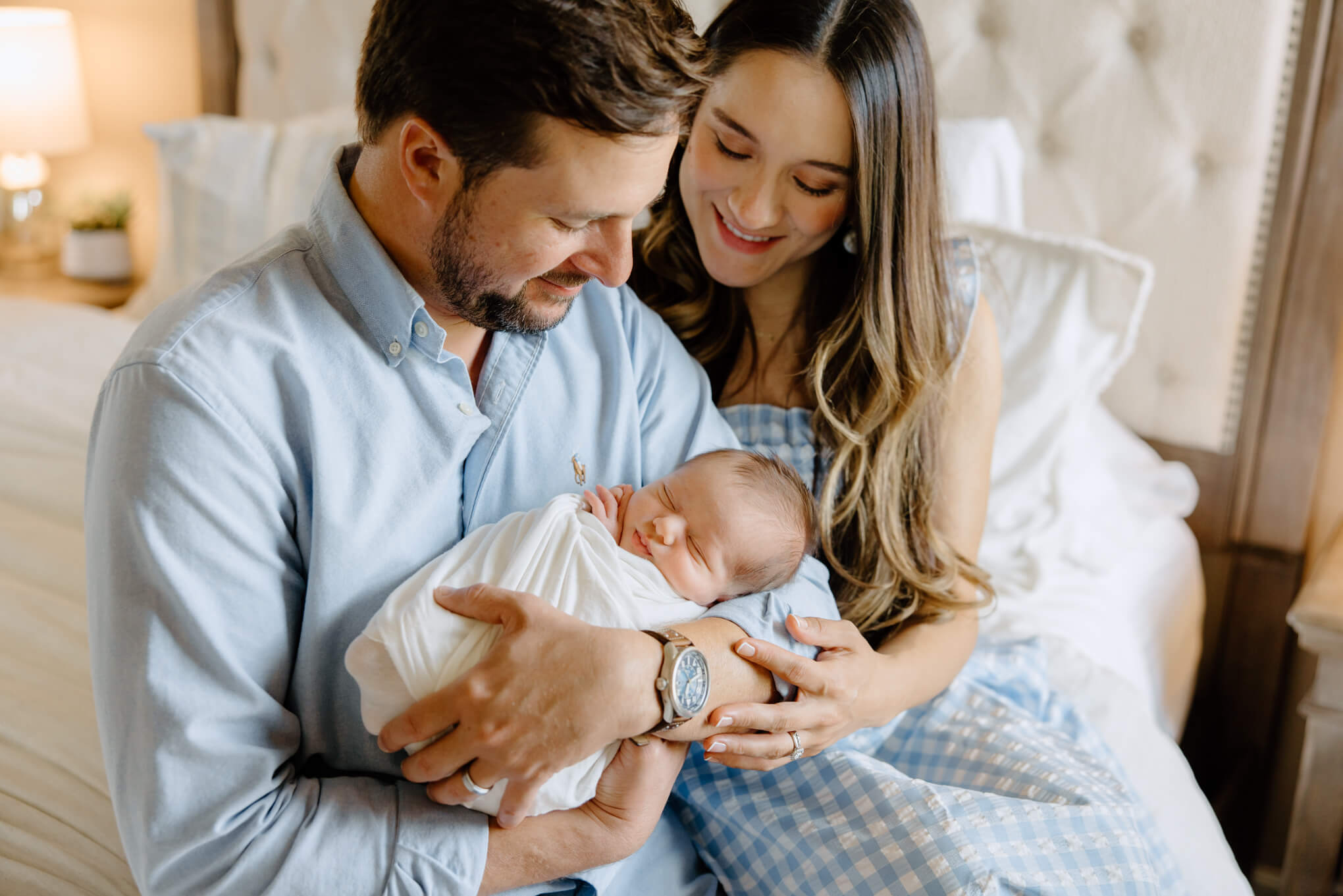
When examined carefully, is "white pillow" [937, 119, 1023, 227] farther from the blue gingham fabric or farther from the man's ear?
the man's ear

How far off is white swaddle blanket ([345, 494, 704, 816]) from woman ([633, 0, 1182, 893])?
0.49 feet

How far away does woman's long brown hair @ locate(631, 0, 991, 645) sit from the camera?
138 cm

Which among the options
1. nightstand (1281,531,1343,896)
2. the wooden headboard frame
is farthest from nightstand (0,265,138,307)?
nightstand (1281,531,1343,896)

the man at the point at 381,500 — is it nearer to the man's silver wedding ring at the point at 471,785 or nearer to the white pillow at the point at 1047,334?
the man's silver wedding ring at the point at 471,785

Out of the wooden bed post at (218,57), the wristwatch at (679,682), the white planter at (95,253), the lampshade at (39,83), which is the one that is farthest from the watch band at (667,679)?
the lampshade at (39,83)

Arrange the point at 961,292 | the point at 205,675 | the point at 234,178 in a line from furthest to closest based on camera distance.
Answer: the point at 234,178, the point at 961,292, the point at 205,675

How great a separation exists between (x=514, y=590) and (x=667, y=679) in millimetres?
169

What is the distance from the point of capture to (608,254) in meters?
1.10

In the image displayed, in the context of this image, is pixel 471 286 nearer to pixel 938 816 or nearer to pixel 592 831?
pixel 592 831

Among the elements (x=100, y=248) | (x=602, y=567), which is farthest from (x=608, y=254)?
(x=100, y=248)

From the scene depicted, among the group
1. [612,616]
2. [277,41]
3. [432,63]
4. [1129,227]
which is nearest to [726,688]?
[612,616]

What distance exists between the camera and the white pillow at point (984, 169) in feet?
6.73

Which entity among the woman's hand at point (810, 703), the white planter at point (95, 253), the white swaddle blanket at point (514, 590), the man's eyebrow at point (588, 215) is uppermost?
the man's eyebrow at point (588, 215)

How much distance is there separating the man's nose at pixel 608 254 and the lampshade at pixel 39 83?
2.79 meters
